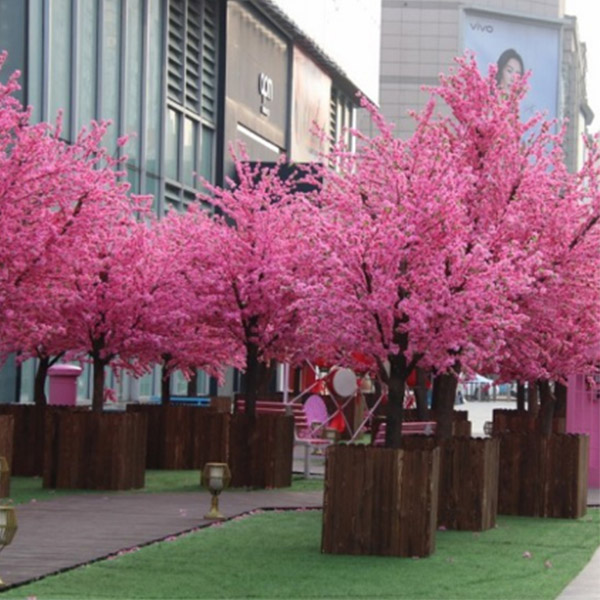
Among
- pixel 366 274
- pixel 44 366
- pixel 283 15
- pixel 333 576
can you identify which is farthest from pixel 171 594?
pixel 283 15

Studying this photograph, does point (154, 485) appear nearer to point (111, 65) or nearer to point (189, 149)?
point (111, 65)

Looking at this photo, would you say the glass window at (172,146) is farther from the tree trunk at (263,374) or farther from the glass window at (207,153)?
the tree trunk at (263,374)

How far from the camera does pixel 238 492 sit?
23.6 m

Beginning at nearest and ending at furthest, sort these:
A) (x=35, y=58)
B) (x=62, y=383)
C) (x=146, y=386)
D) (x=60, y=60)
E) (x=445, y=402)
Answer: (x=445, y=402), (x=62, y=383), (x=35, y=58), (x=60, y=60), (x=146, y=386)

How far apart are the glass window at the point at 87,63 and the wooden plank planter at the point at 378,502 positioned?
19.9 m

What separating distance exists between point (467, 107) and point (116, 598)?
10.6 metres

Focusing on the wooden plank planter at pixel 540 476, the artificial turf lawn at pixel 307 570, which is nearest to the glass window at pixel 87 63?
the wooden plank planter at pixel 540 476

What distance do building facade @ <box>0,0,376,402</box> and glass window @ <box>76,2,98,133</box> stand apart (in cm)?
2

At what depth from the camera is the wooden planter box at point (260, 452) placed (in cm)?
2425

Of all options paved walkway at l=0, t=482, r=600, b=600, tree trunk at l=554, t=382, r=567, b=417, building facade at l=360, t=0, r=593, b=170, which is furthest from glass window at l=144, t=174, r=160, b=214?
building facade at l=360, t=0, r=593, b=170

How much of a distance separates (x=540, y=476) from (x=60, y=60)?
1625 centimetres

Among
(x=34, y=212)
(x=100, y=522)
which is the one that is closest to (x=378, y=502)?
(x=100, y=522)

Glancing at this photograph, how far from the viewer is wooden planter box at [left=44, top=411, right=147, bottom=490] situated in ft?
76.6

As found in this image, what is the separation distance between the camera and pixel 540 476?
21.3 m
